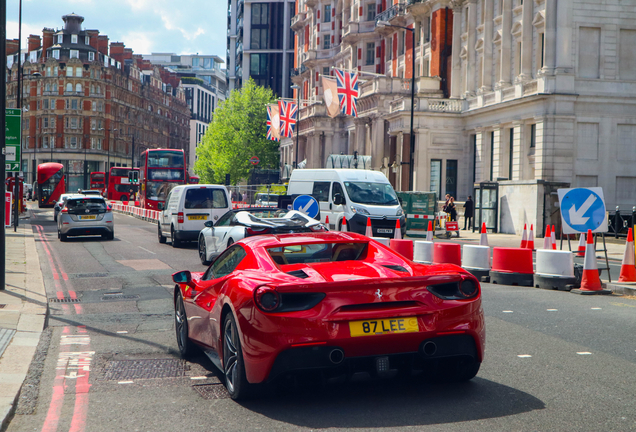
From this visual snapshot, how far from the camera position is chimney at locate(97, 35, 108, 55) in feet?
372

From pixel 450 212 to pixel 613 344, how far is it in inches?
1103

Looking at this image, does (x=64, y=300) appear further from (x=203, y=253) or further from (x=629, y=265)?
(x=629, y=265)

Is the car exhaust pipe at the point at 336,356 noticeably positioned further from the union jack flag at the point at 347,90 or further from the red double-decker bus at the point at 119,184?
the red double-decker bus at the point at 119,184

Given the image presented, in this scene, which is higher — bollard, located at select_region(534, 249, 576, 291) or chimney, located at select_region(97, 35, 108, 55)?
chimney, located at select_region(97, 35, 108, 55)

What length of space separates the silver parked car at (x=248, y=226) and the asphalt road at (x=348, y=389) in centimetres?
513

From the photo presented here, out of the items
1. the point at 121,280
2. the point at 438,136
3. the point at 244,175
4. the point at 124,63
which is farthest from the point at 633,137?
the point at 124,63

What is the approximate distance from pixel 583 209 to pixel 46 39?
110m

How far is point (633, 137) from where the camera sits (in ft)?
120

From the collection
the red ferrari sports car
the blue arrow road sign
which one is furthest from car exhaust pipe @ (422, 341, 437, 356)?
the blue arrow road sign

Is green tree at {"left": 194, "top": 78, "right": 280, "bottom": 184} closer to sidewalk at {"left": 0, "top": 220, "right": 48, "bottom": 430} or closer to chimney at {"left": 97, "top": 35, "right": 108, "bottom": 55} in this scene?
chimney at {"left": 97, "top": 35, "right": 108, "bottom": 55}

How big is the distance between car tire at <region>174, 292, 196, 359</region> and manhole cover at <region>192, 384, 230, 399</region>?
92 cm

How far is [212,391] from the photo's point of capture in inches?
223

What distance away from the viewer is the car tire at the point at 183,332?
6730 millimetres

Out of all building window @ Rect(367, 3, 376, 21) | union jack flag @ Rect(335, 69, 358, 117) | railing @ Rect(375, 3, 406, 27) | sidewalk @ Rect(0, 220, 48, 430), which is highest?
building window @ Rect(367, 3, 376, 21)
